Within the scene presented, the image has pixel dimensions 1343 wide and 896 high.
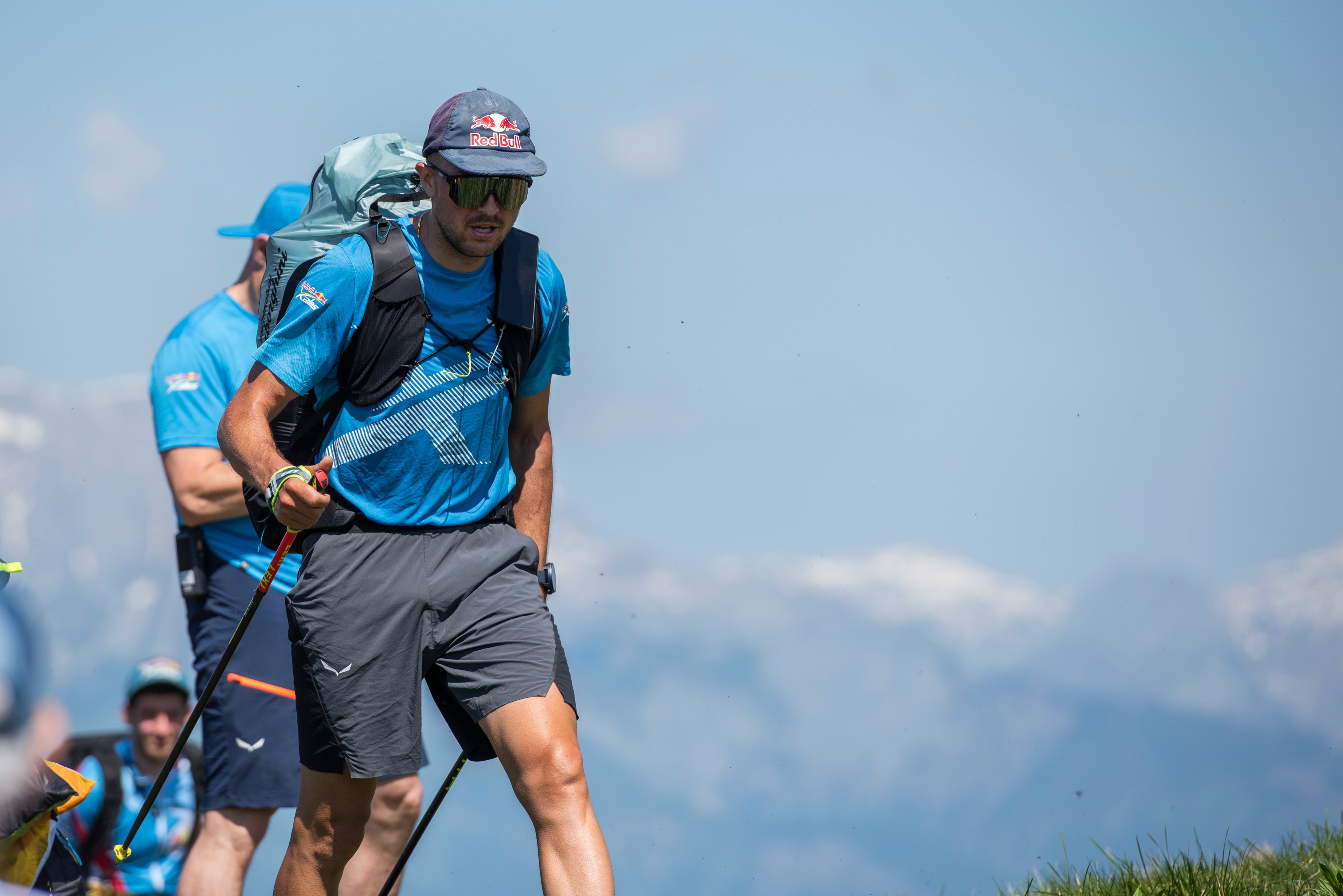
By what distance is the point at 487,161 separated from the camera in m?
3.63

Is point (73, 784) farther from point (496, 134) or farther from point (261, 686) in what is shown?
point (496, 134)

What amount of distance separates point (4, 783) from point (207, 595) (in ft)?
10.2

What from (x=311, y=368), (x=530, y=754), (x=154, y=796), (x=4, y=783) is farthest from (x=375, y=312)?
(x=4, y=783)

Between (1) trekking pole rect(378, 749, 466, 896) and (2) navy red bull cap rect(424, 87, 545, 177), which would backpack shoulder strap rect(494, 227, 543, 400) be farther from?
(1) trekking pole rect(378, 749, 466, 896)

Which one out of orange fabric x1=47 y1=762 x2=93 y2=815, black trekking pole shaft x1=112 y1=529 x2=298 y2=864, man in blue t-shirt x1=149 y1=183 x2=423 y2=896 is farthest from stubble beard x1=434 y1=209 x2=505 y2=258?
orange fabric x1=47 y1=762 x2=93 y2=815

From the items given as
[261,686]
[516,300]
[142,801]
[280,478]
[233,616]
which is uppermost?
[516,300]

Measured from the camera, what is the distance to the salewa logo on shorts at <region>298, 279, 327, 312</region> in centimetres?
357

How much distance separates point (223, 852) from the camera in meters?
4.65

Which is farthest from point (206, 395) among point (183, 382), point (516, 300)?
point (516, 300)

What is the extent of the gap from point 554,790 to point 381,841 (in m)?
1.73

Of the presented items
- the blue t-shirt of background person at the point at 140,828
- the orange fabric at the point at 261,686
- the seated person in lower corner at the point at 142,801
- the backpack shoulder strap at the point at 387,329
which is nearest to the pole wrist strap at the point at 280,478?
the backpack shoulder strap at the point at 387,329

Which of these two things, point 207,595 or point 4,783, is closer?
point 4,783

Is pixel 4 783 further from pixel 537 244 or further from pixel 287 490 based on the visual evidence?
pixel 537 244

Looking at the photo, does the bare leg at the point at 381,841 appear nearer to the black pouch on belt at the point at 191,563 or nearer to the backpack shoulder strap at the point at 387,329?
the black pouch on belt at the point at 191,563
